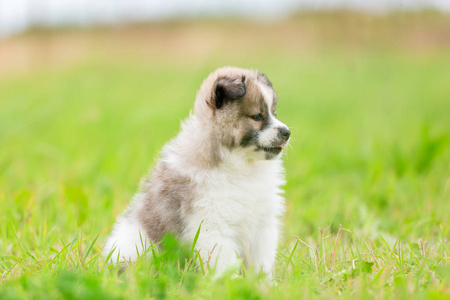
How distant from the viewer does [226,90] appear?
3.44 m

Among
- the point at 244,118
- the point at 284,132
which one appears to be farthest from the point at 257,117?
the point at 284,132

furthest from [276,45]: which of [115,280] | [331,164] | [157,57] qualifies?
[115,280]

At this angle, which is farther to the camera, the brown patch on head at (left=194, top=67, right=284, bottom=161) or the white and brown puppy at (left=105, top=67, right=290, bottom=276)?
the brown patch on head at (left=194, top=67, right=284, bottom=161)

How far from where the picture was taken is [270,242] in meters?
3.45

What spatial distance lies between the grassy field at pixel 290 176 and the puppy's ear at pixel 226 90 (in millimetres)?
1081

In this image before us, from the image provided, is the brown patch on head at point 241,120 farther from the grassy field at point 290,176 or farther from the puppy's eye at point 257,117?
the grassy field at point 290,176

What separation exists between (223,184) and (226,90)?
2.12 feet

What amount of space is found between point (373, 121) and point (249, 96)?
6.59 metres

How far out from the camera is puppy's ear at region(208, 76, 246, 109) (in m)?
3.43

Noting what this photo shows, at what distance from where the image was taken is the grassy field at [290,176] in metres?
2.89

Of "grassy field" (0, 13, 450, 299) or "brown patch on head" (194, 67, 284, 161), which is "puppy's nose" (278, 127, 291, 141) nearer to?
"brown patch on head" (194, 67, 284, 161)

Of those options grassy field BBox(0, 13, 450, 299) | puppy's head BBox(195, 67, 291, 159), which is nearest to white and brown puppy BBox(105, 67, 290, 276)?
puppy's head BBox(195, 67, 291, 159)

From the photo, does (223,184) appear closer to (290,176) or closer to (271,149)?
(271,149)

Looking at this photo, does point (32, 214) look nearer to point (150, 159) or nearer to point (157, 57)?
point (150, 159)
